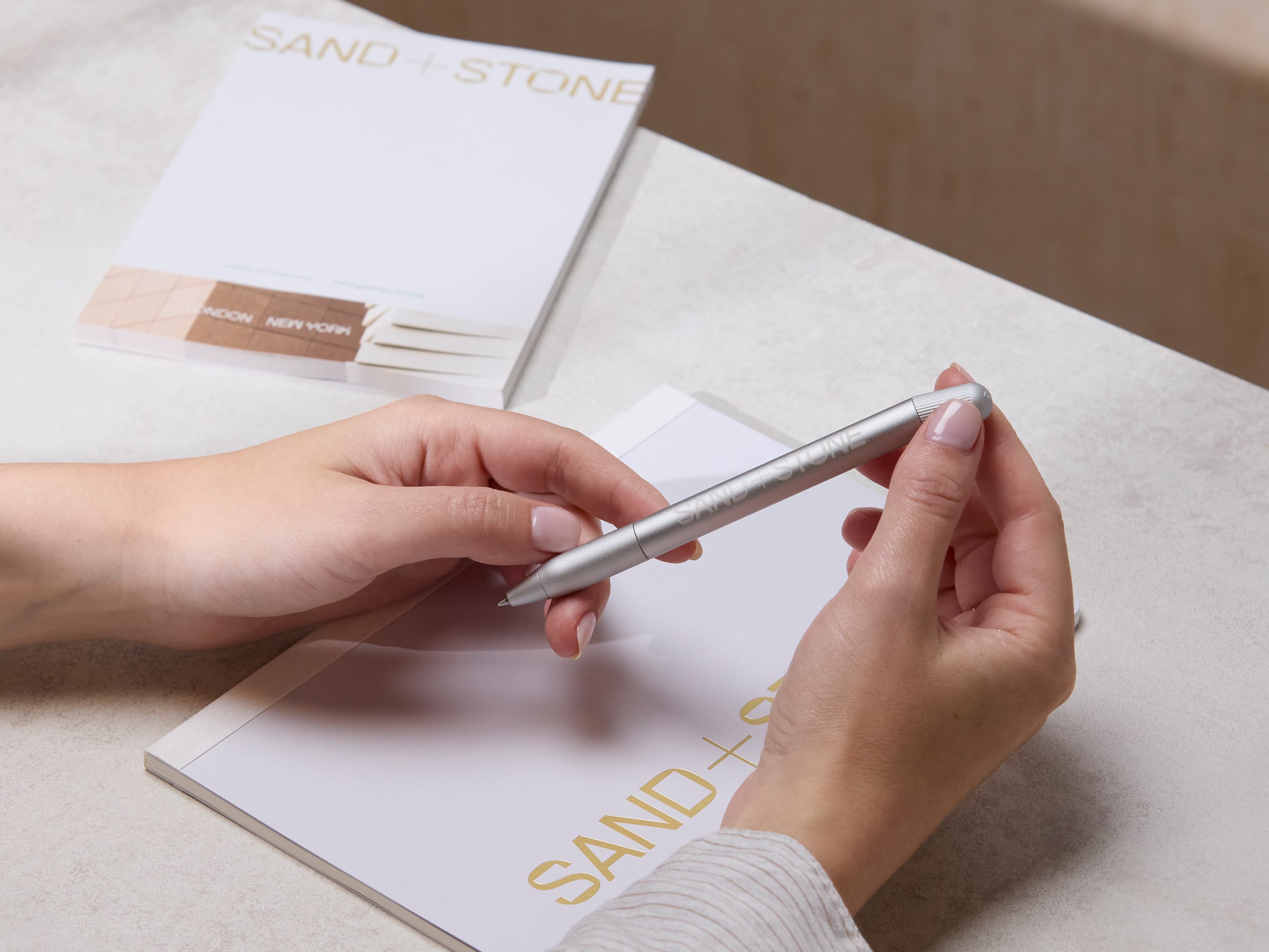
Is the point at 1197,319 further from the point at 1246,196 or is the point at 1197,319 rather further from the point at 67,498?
the point at 67,498

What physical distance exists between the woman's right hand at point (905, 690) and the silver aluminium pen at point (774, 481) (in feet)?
0.08

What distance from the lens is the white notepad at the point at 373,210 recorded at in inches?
31.6

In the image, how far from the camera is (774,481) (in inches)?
23.0

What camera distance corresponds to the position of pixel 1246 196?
1417 millimetres

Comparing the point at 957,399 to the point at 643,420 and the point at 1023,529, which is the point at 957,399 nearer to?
the point at 1023,529

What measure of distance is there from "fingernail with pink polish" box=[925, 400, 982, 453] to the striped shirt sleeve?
19 cm

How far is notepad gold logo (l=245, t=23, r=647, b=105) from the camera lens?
98 centimetres

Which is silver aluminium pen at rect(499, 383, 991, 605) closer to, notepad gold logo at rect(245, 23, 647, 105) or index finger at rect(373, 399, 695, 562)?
index finger at rect(373, 399, 695, 562)

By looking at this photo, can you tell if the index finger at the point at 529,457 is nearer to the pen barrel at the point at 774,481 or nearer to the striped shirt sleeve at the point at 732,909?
the pen barrel at the point at 774,481

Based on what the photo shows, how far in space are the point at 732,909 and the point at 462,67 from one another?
76 cm

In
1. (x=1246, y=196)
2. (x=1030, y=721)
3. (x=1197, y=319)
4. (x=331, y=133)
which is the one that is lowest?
(x=1197, y=319)

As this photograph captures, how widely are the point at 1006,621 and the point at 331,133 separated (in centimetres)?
66

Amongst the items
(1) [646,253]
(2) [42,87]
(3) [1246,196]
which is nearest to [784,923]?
(1) [646,253]

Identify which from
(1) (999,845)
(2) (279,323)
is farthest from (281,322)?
(1) (999,845)
